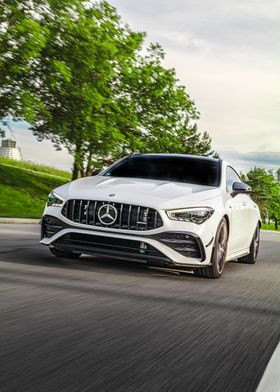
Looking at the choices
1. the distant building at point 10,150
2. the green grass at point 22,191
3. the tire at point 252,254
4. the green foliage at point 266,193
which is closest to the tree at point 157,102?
the green grass at point 22,191

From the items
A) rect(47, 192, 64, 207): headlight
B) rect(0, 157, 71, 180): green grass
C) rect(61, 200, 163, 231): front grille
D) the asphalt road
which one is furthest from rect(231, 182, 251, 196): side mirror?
rect(0, 157, 71, 180): green grass

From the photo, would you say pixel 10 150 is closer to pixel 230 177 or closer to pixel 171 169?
pixel 230 177

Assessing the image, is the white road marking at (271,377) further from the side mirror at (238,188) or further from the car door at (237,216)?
the side mirror at (238,188)

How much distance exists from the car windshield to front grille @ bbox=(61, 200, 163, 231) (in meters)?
1.40

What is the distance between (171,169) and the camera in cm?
909

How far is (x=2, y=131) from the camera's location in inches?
1005

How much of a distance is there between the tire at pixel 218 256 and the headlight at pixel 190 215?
1.22ft

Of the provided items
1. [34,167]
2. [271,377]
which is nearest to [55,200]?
[271,377]

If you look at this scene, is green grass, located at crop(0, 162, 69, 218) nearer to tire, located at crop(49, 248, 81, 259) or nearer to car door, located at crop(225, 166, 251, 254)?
car door, located at crop(225, 166, 251, 254)

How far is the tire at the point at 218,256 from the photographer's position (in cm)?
777

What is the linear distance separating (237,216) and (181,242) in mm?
1795

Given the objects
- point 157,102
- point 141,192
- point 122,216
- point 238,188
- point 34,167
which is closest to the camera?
point 122,216

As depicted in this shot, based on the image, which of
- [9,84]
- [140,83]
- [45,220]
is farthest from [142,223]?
[140,83]

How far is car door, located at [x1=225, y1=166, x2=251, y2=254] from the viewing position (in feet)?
28.3
